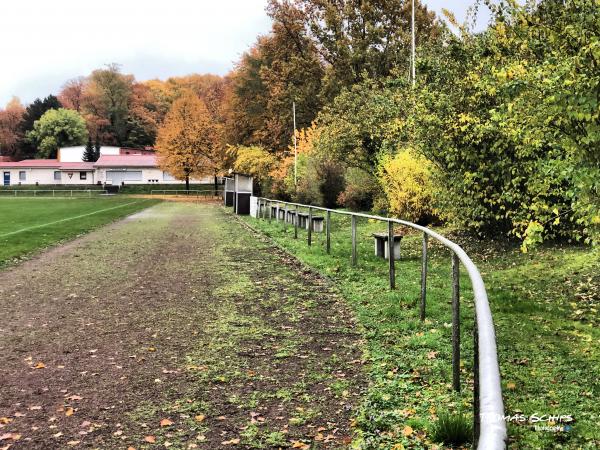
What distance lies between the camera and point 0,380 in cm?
470

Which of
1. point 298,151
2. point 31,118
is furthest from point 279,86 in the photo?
point 31,118

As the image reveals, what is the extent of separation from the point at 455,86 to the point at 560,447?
10094 millimetres

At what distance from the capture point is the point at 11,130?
9988 centimetres

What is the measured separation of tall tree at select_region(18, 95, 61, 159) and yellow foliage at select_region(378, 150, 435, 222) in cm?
8828

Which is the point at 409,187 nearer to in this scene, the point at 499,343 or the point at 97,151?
the point at 499,343

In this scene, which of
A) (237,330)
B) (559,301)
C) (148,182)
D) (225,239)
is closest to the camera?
(237,330)

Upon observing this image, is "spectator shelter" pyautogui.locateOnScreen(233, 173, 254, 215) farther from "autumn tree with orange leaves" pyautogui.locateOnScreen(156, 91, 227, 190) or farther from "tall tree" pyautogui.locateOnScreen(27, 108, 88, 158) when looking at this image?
"tall tree" pyautogui.locateOnScreen(27, 108, 88, 158)

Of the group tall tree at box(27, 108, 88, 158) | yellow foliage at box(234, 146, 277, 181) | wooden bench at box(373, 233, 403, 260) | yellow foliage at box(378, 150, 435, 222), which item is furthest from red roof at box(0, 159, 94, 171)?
wooden bench at box(373, 233, 403, 260)

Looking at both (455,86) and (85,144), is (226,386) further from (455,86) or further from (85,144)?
(85,144)

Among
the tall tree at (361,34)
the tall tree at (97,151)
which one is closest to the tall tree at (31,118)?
the tall tree at (97,151)

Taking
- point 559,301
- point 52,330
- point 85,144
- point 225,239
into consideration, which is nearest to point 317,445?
point 52,330

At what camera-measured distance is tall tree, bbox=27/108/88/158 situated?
8844cm

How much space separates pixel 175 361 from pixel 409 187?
42.2ft

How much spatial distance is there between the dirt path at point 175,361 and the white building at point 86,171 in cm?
7007
